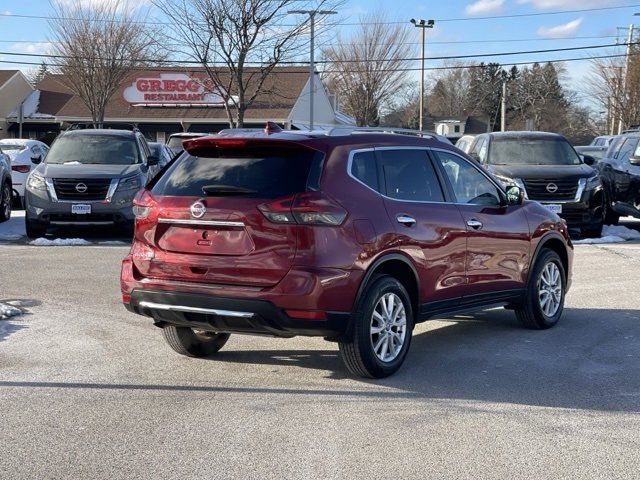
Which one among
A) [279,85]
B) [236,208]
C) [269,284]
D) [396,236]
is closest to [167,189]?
[236,208]

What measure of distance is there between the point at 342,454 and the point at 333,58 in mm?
47193

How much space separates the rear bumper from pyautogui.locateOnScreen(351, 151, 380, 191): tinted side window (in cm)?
103

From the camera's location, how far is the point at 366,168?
6305 millimetres

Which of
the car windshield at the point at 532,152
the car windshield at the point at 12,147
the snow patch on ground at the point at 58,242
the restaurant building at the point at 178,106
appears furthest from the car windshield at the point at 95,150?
the restaurant building at the point at 178,106

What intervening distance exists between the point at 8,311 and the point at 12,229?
8368 millimetres

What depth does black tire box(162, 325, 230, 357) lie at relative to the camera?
6.78 meters

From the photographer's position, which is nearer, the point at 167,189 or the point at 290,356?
the point at 167,189

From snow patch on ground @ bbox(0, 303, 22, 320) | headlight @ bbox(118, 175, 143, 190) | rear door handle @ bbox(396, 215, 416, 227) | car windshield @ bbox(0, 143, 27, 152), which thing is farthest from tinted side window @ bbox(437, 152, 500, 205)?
car windshield @ bbox(0, 143, 27, 152)

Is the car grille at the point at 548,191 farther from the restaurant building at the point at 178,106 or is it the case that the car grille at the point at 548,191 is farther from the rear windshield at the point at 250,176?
the restaurant building at the point at 178,106

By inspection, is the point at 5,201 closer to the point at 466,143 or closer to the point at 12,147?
the point at 12,147

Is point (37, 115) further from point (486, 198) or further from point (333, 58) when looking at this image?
point (486, 198)

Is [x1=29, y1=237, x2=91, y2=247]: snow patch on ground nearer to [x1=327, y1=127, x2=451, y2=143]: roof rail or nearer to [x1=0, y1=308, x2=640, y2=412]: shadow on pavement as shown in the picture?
[x1=0, y1=308, x2=640, y2=412]: shadow on pavement

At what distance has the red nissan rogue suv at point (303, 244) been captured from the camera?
18.8 ft

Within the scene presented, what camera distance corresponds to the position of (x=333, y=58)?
5041cm
